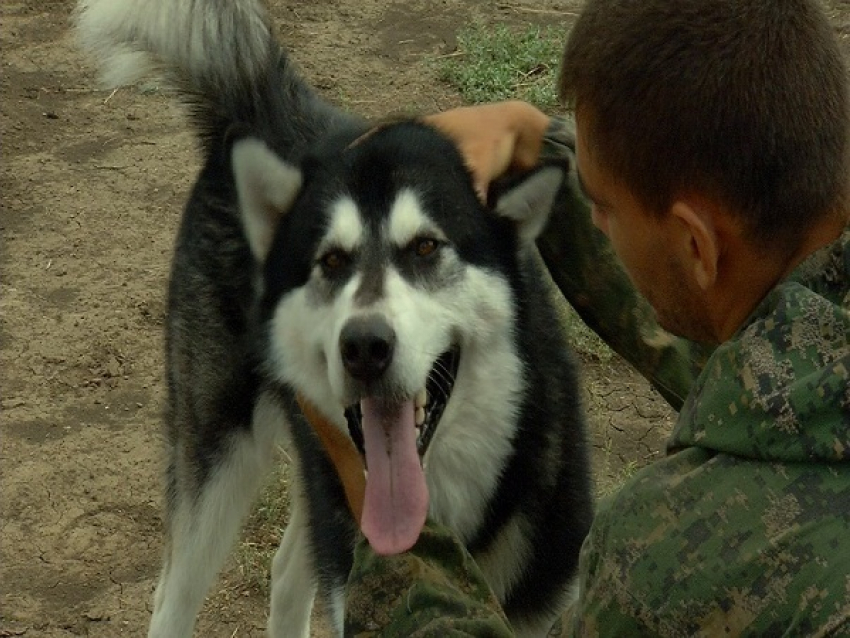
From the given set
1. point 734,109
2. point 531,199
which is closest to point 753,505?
point 734,109

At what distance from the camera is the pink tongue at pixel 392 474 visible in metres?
2.63

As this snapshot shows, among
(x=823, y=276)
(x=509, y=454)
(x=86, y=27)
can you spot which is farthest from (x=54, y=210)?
(x=823, y=276)

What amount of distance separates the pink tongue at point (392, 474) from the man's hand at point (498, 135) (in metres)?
0.62

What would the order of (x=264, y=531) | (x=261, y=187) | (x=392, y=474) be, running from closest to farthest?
(x=392, y=474)
(x=261, y=187)
(x=264, y=531)

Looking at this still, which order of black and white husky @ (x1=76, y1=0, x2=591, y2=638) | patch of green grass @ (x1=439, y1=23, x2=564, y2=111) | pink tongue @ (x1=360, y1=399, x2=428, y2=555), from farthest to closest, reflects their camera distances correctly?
patch of green grass @ (x1=439, y1=23, x2=564, y2=111)
black and white husky @ (x1=76, y1=0, x2=591, y2=638)
pink tongue @ (x1=360, y1=399, x2=428, y2=555)

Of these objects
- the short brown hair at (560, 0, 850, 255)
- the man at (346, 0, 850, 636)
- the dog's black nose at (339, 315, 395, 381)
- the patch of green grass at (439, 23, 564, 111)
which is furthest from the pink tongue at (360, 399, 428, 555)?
the patch of green grass at (439, 23, 564, 111)

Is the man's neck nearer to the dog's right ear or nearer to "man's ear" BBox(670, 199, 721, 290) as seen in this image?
"man's ear" BBox(670, 199, 721, 290)

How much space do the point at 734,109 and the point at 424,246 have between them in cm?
115

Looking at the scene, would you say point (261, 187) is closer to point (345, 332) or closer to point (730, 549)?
point (345, 332)

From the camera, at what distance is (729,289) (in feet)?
6.40

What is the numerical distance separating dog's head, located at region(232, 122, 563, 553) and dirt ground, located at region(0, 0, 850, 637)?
3.57 feet

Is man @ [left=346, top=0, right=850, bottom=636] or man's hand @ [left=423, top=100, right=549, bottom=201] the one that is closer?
man @ [left=346, top=0, right=850, bottom=636]

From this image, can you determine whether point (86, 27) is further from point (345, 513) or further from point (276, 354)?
point (345, 513)

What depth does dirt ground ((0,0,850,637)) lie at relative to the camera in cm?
407
